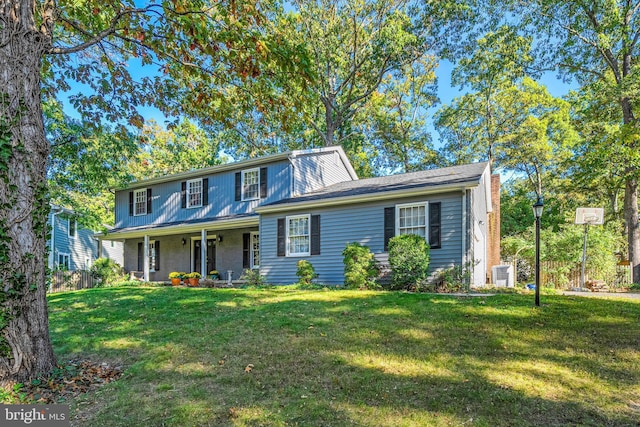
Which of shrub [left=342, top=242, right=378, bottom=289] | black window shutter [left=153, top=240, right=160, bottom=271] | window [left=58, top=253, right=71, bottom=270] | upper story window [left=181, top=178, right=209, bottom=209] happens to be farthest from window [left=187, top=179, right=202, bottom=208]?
window [left=58, top=253, right=71, bottom=270]

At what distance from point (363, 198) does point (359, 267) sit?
2266mm

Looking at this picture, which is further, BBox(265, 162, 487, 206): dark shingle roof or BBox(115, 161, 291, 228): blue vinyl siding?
BBox(115, 161, 291, 228): blue vinyl siding

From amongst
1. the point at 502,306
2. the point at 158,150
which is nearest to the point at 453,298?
the point at 502,306

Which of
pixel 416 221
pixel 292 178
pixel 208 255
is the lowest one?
pixel 208 255

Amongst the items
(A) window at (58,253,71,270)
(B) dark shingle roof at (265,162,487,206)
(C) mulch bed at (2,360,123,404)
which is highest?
(B) dark shingle roof at (265,162,487,206)

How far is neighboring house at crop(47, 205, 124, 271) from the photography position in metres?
20.7

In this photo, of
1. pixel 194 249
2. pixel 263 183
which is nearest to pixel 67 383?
pixel 263 183

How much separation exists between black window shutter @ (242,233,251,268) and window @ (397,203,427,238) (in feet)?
24.2

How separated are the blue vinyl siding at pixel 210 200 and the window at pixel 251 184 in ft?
0.90

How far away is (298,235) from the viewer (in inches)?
526

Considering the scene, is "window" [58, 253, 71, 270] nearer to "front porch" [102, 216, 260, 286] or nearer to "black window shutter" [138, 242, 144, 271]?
"front porch" [102, 216, 260, 286]

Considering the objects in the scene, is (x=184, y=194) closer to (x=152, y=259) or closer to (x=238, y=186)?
(x=238, y=186)

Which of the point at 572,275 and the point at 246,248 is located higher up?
the point at 246,248

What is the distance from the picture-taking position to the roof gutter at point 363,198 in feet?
34.5
